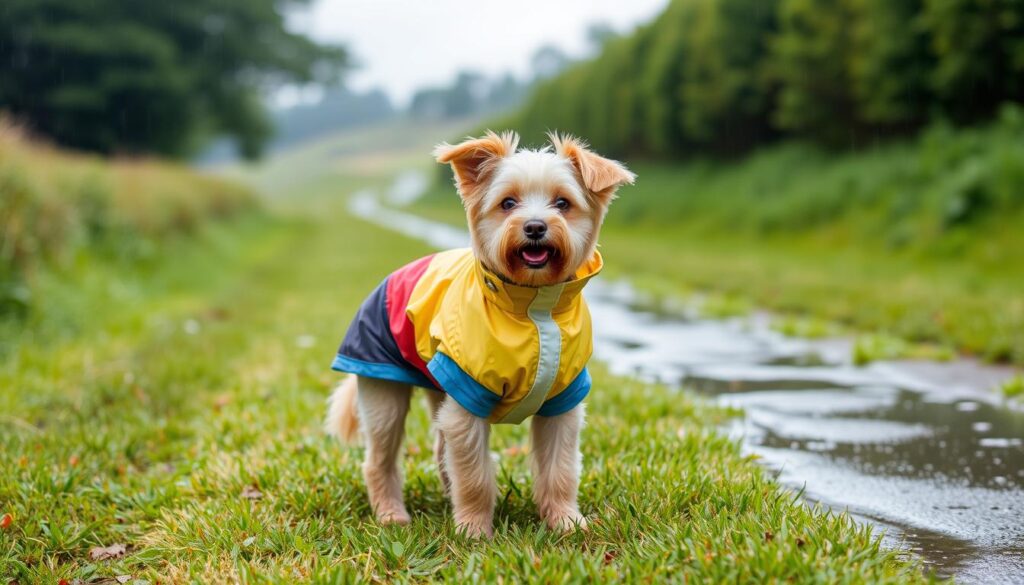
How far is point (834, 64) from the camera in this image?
17859 millimetres

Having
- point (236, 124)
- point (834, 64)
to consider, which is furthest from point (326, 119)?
point (834, 64)

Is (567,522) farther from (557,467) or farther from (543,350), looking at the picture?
(543,350)

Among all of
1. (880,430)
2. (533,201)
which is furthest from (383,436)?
(880,430)

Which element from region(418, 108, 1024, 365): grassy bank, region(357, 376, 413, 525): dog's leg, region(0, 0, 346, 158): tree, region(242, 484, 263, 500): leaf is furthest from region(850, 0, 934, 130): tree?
region(0, 0, 346, 158): tree

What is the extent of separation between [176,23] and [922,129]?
23149 millimetres

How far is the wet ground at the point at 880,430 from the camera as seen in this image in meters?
3.63

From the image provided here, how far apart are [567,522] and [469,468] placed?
49cm

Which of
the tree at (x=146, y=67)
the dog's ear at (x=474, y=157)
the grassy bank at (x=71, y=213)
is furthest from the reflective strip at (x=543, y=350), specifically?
the tree at (x=146, y=67)

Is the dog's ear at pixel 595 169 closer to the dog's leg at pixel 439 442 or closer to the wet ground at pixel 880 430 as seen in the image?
the dog's leg at pixel 439 442

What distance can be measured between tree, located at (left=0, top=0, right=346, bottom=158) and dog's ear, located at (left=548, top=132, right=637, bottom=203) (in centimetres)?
2442

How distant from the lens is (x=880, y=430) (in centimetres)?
523

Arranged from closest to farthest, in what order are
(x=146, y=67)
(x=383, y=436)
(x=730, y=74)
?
(x=383, y=436)
(x=730, y=74)
(x=146, y=67)

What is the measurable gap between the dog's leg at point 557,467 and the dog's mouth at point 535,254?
74 centimetres

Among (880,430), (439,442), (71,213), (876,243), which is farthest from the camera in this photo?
(876,243)
